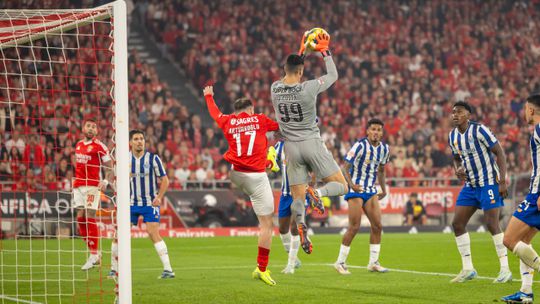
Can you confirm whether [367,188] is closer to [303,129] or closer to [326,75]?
[303,129]

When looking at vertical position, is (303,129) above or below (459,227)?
above

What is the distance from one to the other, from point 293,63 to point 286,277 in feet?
12.9

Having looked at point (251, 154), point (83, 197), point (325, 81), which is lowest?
point (83, 197)

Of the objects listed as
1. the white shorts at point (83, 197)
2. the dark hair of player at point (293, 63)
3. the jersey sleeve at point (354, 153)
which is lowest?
the white shorts at point (83, 197)

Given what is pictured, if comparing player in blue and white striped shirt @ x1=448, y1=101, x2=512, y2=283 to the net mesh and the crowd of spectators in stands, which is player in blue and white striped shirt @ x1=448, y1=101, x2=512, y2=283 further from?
the crowd of spectators in stands

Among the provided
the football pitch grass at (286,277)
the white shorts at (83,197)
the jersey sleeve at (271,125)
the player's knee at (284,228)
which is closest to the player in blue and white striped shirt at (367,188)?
the football pitch grass at (286,277)

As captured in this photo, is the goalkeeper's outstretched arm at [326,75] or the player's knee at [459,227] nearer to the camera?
the goalkeeper's outstretched arm at [326,75]

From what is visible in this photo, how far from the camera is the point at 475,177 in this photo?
473 inches

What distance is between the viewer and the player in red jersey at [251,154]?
447 inches

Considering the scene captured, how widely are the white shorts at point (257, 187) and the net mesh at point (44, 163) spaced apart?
1.79m

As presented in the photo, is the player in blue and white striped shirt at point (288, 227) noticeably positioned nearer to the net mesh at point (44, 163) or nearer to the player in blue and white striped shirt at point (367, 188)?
the player in blue and white striped shirt at point (367, 188)

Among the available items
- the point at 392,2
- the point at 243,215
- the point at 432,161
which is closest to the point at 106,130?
the point at 243,215

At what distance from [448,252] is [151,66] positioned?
18.9 meters

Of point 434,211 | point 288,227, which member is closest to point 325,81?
point 288,227
